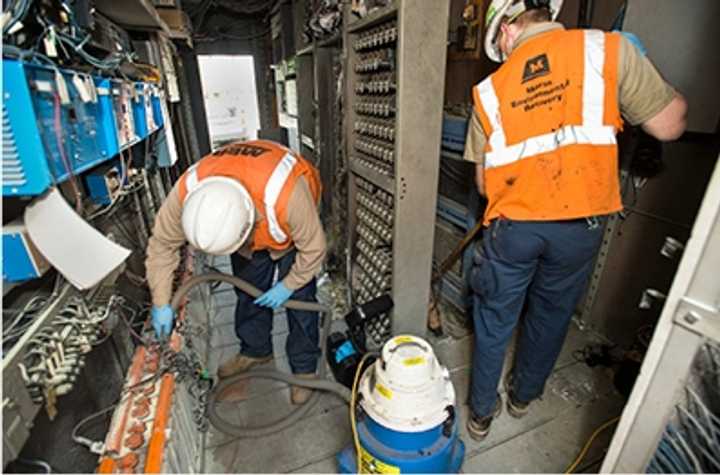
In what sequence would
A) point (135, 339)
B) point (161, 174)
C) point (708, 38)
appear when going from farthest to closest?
point (161, 174) → point (135, 339) → point (708, 38)

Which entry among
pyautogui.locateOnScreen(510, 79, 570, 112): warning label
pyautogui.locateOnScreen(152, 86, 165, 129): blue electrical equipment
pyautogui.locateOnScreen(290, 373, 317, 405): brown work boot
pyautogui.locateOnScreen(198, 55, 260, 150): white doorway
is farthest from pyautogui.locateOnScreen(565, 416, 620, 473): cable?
pyautogui.locateOnScreen(198, 55, 260, 150): white doorway

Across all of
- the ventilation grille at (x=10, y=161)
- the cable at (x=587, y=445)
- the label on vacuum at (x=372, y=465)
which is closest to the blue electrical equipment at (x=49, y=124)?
the ventilation grille at (x=10, y=161)

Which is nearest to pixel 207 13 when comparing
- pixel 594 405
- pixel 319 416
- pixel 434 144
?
pixel 434 144

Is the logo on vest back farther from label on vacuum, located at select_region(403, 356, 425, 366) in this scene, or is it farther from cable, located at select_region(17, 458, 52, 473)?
cable, located at select_region(17, 458, 52, 473)

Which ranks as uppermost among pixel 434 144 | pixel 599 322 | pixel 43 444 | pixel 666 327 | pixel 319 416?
pixel 434 144

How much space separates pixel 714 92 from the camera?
1.44 m

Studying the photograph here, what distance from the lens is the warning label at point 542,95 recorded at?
111 cm

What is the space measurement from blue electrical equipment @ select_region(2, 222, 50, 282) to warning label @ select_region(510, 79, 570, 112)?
52.3 inches

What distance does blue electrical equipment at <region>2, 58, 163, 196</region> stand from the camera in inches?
28.1

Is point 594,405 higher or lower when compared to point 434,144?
lower

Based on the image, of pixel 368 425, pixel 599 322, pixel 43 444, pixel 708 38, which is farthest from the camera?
pixel 599 322

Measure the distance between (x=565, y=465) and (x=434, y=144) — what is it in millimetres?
1383

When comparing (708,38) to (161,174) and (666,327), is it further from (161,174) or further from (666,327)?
(161,174)

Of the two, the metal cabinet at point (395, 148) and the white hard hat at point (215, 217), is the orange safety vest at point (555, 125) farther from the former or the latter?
the white hard hat at point (215, 217)
